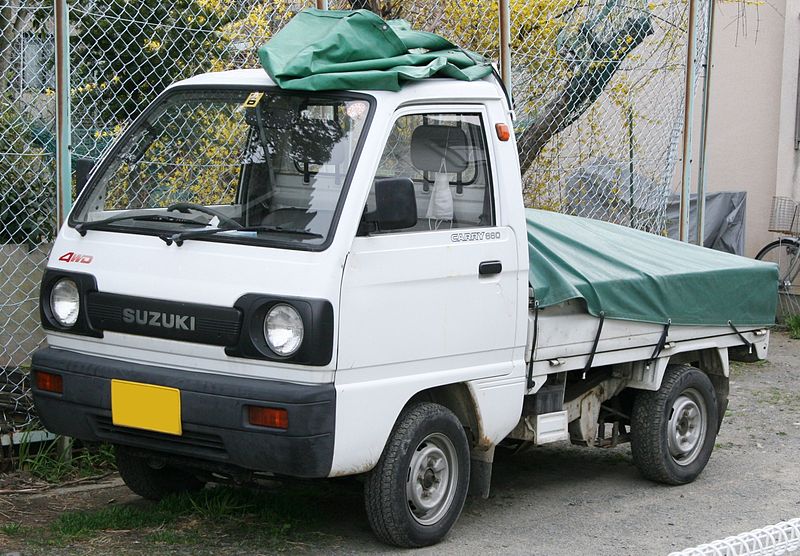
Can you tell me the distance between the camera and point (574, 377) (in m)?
6.57

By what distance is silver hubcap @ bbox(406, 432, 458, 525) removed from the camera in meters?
5.38

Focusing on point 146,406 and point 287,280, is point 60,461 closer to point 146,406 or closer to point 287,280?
point 146,406

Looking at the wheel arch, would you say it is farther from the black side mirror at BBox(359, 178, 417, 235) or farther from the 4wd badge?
the 4wd badge

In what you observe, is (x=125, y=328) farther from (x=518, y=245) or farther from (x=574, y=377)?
(x=574, y=377)

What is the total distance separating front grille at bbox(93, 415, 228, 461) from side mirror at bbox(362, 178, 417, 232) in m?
1.10

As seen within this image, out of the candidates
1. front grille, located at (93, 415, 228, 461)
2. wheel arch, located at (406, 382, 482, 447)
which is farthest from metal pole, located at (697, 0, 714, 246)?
front grille, located at (93, 415, 228, 461)

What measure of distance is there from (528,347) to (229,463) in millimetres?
1641

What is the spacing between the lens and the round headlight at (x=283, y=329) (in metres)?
4.80

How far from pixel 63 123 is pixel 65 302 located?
5.02 ft

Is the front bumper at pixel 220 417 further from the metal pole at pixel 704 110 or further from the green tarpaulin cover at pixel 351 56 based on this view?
the metal pole at pixel 704 110

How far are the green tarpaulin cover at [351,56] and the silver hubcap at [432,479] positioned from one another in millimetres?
1623

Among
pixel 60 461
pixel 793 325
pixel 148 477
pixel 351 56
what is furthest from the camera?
pixel 793 325

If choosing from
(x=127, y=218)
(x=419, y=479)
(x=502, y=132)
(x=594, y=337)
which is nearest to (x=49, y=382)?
(x=127, y=218)

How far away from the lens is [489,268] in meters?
5.57
